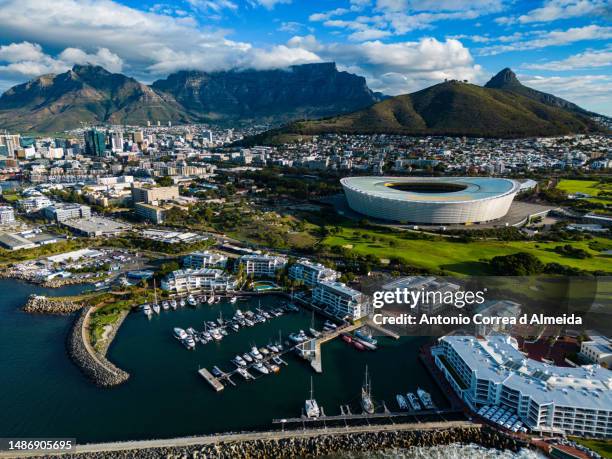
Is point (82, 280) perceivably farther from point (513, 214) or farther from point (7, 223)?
point (513, 214)

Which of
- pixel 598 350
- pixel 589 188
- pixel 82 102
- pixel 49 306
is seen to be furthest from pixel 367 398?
pixel 82 102

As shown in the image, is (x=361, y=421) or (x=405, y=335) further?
(x=405, y=335)

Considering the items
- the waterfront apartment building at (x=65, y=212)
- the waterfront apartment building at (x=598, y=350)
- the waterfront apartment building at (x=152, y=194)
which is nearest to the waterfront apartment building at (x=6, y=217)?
the waterfront apartment building at (x=65, y=212)

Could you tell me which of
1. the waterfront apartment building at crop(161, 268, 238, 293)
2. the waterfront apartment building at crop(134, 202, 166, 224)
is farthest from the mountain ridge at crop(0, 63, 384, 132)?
the waterfront apartment building at crop(161, 268, 238, 293)

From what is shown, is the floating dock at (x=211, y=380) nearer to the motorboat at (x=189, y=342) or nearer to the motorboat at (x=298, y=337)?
the motorboat at (x=189, y=342)

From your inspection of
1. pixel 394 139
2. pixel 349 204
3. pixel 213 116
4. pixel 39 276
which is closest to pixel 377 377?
pixel 39 276

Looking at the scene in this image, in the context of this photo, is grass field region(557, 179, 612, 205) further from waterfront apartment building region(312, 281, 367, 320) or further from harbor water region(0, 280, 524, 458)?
harbor water region(0, 280, 524, 458)
